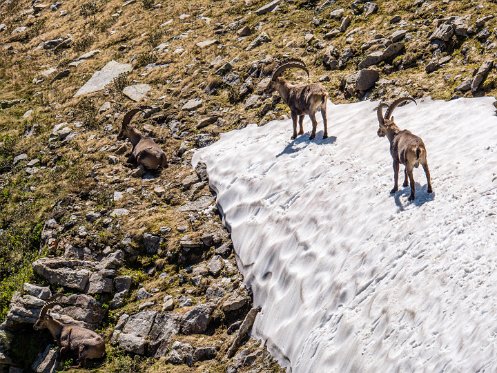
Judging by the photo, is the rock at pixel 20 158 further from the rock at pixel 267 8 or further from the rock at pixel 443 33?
the rock at pixel 443 33

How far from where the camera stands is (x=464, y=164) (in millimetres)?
14203

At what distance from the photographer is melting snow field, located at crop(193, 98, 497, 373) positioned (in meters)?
10.9

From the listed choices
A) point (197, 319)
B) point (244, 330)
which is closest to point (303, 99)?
point (197, 319)

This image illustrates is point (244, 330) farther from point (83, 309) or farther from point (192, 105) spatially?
point (192, 105)

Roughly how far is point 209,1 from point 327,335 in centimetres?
2294

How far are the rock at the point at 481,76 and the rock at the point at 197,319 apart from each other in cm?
865

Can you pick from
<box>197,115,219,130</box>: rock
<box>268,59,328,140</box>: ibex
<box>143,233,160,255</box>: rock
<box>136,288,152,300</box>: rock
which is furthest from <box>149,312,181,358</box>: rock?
A: <box>197,115,219,130</box>: rock

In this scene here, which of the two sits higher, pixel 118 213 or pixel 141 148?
pixel 141 148

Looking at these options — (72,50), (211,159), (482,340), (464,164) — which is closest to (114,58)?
(72,50)

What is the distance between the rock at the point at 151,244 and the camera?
693 inches

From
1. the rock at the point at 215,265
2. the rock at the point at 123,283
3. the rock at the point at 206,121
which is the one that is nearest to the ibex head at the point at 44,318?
the rock at the point at 123,283

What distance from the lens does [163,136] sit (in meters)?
22.8

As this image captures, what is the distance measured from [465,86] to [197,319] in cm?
907

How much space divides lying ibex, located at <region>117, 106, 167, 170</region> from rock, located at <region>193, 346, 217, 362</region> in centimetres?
794
